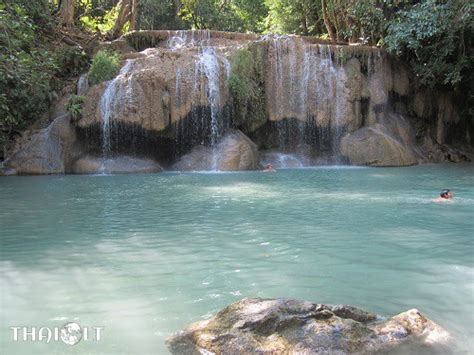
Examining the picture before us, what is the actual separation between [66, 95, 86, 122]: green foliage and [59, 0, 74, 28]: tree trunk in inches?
255

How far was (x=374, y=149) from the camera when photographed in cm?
1769

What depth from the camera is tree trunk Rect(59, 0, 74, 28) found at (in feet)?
69.9

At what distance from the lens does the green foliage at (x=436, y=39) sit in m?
17.4

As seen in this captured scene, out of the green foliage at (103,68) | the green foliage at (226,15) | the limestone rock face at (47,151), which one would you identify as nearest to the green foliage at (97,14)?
the green foliage at (226,15)

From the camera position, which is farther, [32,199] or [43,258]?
[32,199]

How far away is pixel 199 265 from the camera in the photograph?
17.5 ft

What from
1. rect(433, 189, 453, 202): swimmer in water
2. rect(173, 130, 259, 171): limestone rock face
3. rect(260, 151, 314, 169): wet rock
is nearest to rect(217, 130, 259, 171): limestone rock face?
rect(173, 130, 259, 171): limestone rock face

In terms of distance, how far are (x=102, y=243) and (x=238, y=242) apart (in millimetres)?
1702

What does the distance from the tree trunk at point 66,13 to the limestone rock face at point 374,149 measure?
41.2ft

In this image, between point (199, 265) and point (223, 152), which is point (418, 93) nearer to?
point (223, 152)

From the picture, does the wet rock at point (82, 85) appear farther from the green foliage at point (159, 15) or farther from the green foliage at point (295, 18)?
the green foliage at point (295, 18)

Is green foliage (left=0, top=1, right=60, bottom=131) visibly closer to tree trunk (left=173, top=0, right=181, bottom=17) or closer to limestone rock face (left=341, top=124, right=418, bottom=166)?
limestone rock face (left=341, top=124, right=418, bottom=166)

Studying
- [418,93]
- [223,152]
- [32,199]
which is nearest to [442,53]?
[418,93]

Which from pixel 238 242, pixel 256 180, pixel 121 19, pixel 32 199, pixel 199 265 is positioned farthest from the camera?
pixel 121 19
